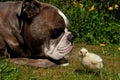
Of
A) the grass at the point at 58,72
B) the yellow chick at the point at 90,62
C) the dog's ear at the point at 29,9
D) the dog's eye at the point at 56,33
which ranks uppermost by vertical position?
the dog's ear at the point at 29,9

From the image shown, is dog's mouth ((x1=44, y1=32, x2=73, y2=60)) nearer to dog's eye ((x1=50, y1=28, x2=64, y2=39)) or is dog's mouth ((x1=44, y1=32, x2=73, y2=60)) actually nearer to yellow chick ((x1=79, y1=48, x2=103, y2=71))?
dog's eye ((x1=50, y1=28, x2=64, y2=39))

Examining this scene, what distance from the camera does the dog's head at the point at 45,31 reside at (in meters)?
5.80

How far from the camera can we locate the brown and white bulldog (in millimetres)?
5812

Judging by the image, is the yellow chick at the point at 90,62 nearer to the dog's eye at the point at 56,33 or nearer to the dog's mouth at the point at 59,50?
the dog's mouth at the point at 59,50

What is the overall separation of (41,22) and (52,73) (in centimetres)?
70

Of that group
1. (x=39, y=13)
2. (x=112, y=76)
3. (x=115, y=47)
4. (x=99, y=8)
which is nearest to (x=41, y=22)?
(x=39, y=13)

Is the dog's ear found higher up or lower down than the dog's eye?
higher up

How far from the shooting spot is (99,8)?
7.75 m

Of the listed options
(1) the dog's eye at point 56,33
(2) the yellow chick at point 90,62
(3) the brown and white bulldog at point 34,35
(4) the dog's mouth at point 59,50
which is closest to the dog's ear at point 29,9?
(3) the brown and white bulldog at point 34,35

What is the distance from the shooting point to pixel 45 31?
5.80m

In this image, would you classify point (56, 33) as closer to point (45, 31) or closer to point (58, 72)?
point (45, 31)

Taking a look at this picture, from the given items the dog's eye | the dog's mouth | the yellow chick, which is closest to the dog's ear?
the dog's eye

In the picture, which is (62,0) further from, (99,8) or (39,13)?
(39,13)

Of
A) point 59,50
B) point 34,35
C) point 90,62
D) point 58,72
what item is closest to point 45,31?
point 34,35
